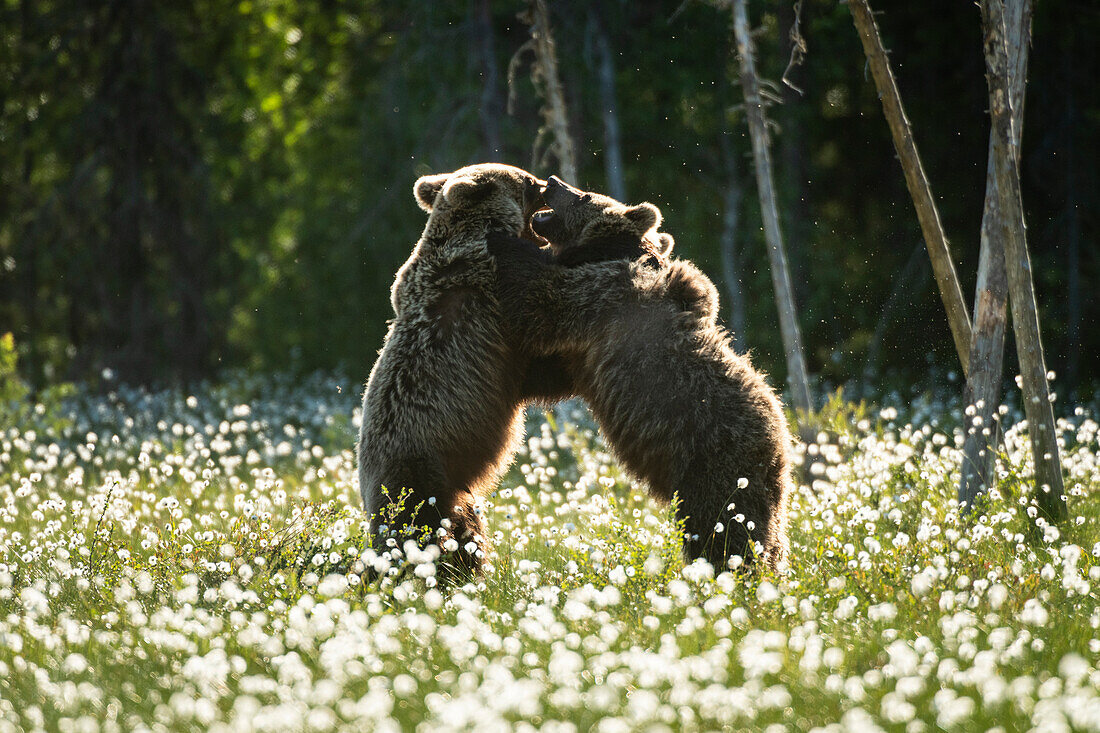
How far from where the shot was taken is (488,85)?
38.7 feet

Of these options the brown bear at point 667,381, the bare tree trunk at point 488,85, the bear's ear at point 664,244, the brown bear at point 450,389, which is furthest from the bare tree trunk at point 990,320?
the bare tree trunk at point 488,85

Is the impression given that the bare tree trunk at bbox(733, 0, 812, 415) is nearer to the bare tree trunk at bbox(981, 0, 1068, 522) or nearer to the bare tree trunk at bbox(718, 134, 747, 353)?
the bare tree trunk at bbox(981, 0, 1068, 522)

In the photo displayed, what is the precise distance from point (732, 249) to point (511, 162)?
2974 mm

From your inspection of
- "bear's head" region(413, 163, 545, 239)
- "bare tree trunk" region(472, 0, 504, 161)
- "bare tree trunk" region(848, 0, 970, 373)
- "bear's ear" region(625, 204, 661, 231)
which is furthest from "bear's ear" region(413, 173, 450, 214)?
"bare tree trunk" region(472, 0, 504, 161)

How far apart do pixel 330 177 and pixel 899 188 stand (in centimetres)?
784

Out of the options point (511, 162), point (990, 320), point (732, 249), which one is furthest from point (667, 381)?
point (511, 162)

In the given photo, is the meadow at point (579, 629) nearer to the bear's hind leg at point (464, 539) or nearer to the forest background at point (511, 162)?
the bear's hind leg at point (464, 539)

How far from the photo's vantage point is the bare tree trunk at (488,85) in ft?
38.3

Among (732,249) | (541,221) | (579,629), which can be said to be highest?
(732,249)

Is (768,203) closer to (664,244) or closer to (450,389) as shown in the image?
(664,244)

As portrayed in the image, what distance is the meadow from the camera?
2.80 meters

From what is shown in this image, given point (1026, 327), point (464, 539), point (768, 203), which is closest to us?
point (464, 539)

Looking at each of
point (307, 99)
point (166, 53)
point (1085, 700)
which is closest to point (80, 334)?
point (166, 53)

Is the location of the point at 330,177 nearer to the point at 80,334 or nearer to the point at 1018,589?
the point at 80,334
